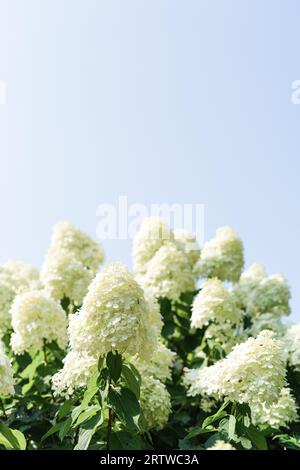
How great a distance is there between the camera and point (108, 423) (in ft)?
14.9

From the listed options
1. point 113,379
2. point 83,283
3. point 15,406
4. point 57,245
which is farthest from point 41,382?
point 57,245

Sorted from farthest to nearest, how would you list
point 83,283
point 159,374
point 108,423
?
point 83,283, point 159,374, point 108,423

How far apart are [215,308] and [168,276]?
4.69ft

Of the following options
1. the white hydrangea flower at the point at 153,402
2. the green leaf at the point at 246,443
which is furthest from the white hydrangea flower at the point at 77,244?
the green leaf at the point at 246,443

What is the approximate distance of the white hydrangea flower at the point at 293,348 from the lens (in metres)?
6.71

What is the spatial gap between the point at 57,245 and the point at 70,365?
4391 millimetres

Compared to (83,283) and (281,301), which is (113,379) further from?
(281,301)

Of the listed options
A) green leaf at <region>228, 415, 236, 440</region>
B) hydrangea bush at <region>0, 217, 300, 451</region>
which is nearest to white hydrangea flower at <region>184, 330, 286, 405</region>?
hydrangea bush at <region>0, 217, 300, 451</region>

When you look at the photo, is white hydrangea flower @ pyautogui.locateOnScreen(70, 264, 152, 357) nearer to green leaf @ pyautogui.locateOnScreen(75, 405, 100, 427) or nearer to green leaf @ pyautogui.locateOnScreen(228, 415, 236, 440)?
green leaf @ pyautogui.locateOnScreen(75, 405, 100, 427)

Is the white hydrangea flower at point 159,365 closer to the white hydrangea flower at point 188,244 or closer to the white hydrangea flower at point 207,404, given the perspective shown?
the white hydrangea flower at point 207,404

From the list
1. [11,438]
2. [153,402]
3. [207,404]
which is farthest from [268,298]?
[11,438]

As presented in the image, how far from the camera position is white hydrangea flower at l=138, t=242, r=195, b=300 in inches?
316

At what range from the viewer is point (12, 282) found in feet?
29.5

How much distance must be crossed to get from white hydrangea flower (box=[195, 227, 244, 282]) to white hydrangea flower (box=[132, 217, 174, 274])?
70 centimetres
